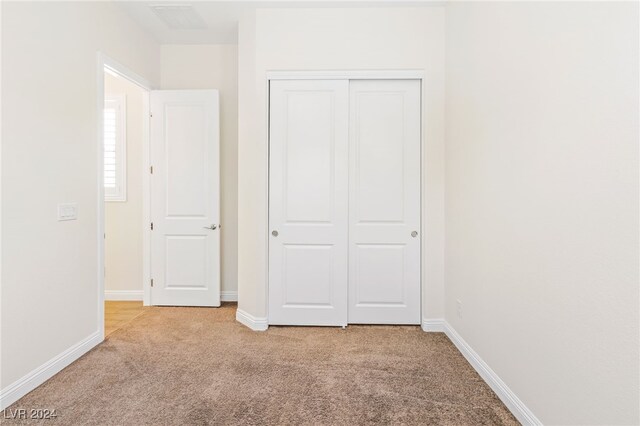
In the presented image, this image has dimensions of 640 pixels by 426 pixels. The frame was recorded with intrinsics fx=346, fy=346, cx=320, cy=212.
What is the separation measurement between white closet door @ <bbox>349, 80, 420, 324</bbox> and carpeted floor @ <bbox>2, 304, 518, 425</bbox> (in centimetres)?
27

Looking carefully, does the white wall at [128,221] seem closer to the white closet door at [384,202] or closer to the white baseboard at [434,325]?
the white closet door at [384,202]

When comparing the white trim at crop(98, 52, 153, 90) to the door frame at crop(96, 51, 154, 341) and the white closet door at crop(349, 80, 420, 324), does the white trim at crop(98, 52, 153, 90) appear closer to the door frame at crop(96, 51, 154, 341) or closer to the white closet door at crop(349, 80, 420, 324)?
the door frame at crop(96, 51, 154, 341)

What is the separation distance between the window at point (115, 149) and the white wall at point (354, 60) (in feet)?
5.70

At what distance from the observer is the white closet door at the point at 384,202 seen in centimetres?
314

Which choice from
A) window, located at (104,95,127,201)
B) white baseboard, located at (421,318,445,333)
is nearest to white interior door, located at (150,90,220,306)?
window, located at (104,95,127,201)

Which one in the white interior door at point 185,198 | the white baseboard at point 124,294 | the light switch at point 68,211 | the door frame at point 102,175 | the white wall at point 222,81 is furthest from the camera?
the white baseboard at point 124,294

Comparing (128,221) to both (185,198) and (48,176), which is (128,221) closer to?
(185,198)

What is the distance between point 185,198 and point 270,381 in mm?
2224

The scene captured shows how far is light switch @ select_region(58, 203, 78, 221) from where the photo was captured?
2369 mm

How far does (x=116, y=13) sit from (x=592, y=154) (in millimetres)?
3611

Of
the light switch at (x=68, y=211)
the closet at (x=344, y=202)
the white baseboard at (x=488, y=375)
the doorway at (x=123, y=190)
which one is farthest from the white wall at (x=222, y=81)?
the white baseboard at (x=488, y=375)

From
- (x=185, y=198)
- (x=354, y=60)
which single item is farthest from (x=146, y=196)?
(x=354, y=60)

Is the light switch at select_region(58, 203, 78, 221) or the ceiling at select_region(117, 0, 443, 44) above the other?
the ceiling at select_region(117, 0, 443, 44)

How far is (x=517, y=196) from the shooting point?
1.90 m
